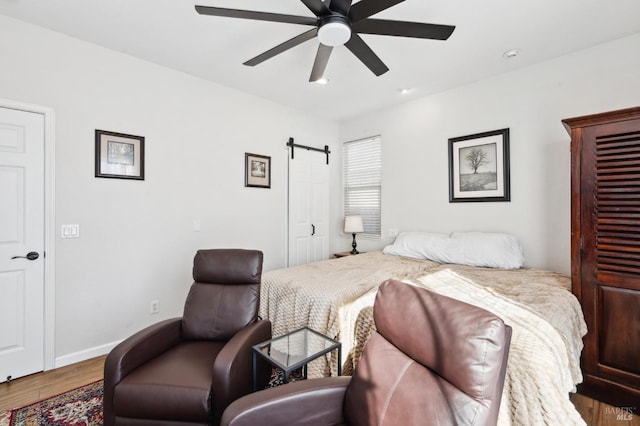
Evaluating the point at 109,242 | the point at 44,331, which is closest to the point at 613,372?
the point at 109,242

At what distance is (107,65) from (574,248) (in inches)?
164

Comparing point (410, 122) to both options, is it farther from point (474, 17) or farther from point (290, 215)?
point (290, 215)

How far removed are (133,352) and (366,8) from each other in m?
2.36

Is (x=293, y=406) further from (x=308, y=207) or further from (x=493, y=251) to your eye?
(x=308, y=207)

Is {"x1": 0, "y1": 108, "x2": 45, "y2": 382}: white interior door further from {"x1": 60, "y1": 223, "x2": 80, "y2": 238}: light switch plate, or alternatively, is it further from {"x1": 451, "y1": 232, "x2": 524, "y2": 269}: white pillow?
{"x1": 451, "y1": 232, "x2": 524, "y2": 269}: white pillow

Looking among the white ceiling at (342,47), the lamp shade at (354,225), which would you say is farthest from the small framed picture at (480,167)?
the lamp shade at (354,225)

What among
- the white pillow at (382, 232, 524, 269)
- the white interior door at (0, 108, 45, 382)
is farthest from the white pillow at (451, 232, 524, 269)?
the white interior door at (0, 108, 45, 382)

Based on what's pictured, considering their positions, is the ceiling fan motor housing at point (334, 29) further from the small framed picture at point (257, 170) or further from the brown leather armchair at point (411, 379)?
the small framed picture at point (257, 170)

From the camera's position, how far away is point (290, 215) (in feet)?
13.7

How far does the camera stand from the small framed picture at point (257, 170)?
12.3ft

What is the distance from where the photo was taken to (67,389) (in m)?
2.15

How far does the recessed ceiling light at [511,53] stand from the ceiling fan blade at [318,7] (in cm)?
197

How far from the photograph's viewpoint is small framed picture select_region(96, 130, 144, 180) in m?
2.66

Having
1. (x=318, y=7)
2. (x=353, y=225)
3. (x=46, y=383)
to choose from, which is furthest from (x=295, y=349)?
(x=353, y=225)
